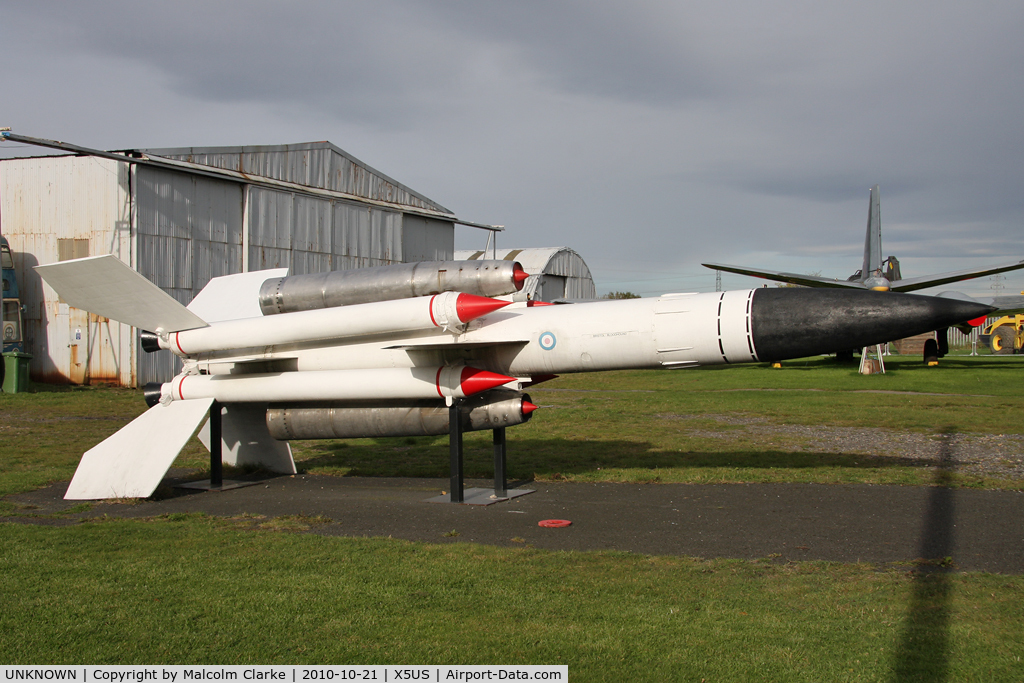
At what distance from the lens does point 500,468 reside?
7.88m

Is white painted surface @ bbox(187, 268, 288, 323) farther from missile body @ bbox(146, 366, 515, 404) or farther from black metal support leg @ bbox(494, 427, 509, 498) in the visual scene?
black metal support leg @ bbox(494, 427, 509, 498)

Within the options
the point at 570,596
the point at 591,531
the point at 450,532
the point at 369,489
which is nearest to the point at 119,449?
the point at 369,489

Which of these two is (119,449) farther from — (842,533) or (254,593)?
(842,533)

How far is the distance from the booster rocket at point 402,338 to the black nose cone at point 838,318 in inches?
0.5

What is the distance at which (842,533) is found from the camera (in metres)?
6.07

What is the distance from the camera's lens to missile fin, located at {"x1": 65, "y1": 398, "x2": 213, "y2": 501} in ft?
26.6

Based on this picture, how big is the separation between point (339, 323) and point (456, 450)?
176 cm

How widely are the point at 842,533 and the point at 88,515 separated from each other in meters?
6.75

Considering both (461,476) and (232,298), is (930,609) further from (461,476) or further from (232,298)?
(232,298)

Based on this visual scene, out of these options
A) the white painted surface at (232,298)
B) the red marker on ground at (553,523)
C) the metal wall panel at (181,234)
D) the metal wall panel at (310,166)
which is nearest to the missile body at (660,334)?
the white painted surface at (232,298)

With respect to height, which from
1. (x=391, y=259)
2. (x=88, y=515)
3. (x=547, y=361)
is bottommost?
(x=88, y=515)

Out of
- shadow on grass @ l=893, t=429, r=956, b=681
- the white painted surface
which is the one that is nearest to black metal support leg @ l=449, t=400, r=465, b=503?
the white painted surface

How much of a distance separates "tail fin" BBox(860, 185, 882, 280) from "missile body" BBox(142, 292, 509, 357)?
2094 cm

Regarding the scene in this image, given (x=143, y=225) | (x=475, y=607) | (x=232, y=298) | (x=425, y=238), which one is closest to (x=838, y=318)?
(x=475, y=607)
